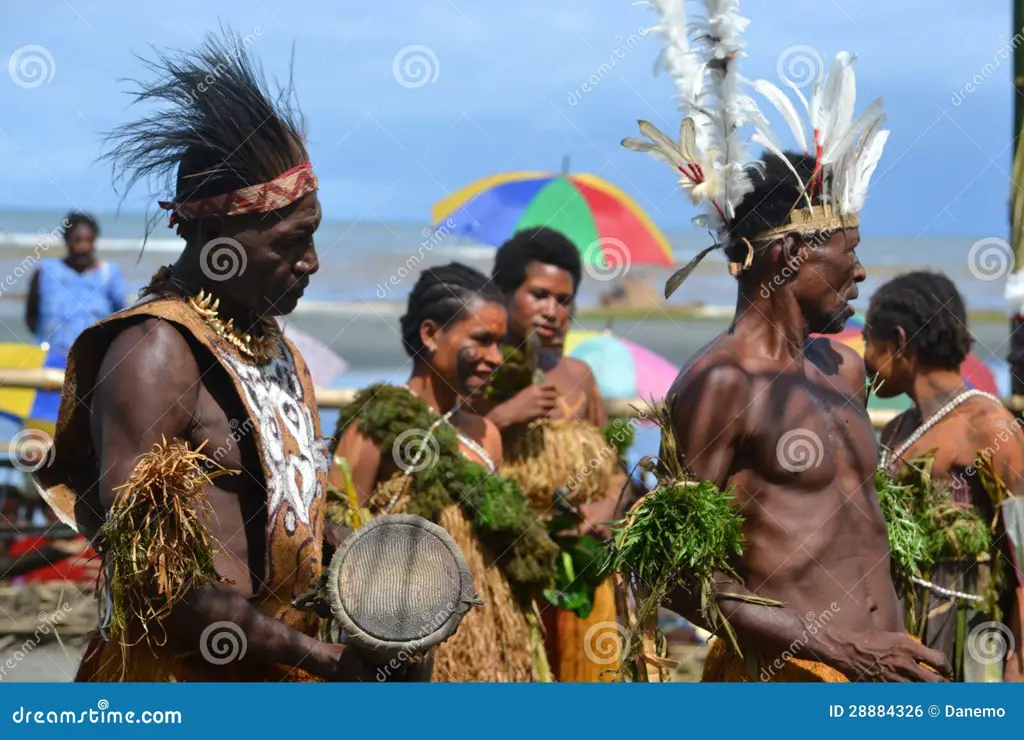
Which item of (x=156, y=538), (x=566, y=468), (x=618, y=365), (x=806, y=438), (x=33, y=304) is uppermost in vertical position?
(x=806, y=438)

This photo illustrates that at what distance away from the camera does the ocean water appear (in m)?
28.2

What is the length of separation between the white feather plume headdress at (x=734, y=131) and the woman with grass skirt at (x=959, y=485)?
142 centimetres

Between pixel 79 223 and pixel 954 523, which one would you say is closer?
pixel 954 523

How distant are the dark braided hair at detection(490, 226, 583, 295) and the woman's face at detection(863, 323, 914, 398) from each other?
177 centimetres

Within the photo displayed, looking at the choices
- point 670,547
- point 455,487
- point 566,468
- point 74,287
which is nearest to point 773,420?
point 670,547

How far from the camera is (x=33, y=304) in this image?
1011 centimetres

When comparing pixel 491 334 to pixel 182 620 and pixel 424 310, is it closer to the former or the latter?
pixel 424 310

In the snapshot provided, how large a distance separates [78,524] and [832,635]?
6.26 feet

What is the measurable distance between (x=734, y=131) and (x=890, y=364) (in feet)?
7.34

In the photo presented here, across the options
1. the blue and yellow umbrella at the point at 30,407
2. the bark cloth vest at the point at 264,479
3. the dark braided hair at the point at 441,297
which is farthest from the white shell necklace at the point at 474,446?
the blue and yellow umbrella at the point at 30,407

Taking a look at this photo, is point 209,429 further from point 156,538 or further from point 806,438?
point 806,438

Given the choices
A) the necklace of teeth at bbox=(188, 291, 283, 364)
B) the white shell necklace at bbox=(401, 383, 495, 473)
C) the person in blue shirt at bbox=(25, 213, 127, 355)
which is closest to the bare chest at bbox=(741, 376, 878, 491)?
the necklace of teeth at bbox=(188, 291, 283, 364)

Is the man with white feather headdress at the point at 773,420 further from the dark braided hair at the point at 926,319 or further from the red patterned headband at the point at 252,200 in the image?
the dark braided hair at the point at 926,319

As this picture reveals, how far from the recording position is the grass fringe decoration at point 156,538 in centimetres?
355
